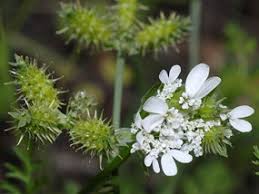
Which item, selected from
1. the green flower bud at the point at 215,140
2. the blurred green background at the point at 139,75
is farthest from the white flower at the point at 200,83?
the blurred green background at the point at 139,75

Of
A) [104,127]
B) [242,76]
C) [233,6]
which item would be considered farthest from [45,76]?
[233,6]

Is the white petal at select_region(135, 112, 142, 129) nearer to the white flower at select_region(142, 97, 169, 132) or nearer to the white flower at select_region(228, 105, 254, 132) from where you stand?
the white flower at select_region(142, 97, 169, 132)

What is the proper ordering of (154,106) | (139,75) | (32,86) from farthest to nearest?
(139,75)
(32,86)
(154,106)

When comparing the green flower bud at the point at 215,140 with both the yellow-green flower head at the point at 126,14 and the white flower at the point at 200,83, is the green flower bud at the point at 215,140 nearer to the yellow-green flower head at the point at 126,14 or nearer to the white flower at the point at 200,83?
the white flower at the point at 200,83

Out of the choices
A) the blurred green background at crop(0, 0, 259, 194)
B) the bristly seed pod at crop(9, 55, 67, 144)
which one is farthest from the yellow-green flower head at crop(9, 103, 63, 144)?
the blurred green background at crop(0, 0, 259, 194)

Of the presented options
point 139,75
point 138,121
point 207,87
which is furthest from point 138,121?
point 139,75

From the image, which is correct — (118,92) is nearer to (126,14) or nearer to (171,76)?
(126,14)
